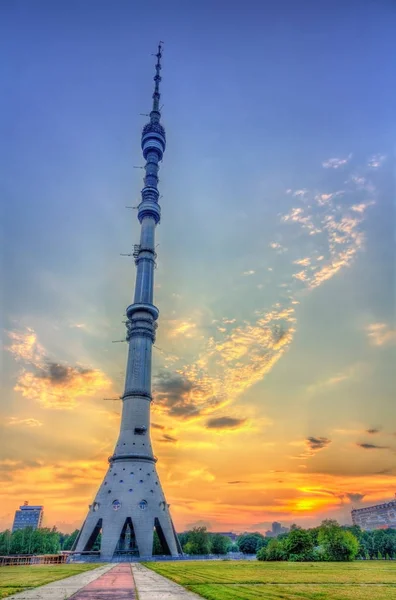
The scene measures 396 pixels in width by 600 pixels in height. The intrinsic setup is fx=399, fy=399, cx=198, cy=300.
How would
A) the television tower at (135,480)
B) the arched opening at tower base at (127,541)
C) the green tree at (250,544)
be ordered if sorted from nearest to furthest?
the television tower at (135,480) → the arched opening at tower base at (127,541) → the green tree at (250,544)

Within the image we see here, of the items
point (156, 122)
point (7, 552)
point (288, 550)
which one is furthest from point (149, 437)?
point (156, 122)

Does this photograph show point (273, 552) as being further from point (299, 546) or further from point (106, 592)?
point (106, 592)

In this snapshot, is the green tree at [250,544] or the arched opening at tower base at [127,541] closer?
the arched opening at tower base at [127,541]

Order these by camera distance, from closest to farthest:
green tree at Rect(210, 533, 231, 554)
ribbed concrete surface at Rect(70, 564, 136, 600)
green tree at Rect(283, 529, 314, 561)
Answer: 1. ribbed concrete surface at Rect(70, 564, 136, 600)
2. green tree at Rect(283, 529, 314, 561)
3. green tree at Rect(210, 533, 231, 554)

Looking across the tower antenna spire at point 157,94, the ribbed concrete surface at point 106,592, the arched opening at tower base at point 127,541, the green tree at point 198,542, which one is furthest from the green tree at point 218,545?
the tower antenna spire at point 157,94

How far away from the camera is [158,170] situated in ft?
373

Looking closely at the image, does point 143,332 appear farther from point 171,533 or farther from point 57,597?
point 57,597

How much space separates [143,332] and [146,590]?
70.0 meters

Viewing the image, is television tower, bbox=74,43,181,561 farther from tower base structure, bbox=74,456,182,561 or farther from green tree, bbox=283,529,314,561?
green tree, bbox=283,529,314,561

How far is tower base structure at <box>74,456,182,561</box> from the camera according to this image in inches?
2852

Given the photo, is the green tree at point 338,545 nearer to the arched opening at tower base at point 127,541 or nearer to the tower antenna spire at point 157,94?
the arched opening at tower base at point 127,541

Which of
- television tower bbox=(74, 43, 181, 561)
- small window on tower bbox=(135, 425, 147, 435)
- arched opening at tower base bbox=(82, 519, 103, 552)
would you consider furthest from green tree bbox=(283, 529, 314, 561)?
arched opening at tower base bbox=(82, 519, 103, 552)

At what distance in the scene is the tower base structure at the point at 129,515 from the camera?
238 feet

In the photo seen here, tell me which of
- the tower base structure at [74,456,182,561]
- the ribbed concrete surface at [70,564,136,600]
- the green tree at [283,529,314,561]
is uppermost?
the tower base structure at [74,456,182,561]
